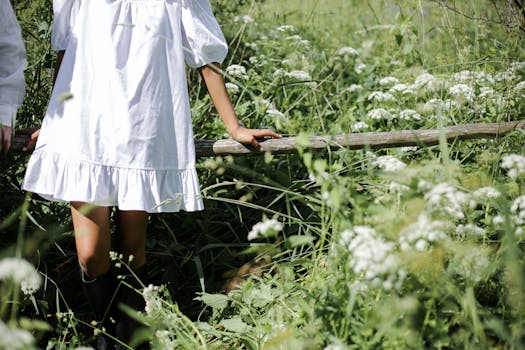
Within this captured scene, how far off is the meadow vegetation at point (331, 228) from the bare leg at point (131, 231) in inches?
8.4

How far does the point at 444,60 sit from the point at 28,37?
2204 millimetres

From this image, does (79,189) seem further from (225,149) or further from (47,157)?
(225,149)

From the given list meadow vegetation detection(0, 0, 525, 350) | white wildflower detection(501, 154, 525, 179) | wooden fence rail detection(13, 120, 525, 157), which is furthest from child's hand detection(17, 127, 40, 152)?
white wildflower detection(501, 154, 525, 179)

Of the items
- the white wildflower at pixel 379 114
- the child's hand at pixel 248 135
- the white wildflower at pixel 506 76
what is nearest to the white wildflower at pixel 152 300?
the child's hand at pixel 248 135

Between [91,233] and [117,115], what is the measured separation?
1.29 feet

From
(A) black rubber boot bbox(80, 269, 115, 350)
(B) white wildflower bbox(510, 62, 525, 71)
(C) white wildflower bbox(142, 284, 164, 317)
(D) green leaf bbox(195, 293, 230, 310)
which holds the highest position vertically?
(B) white wildflower bbox(510, 62, 525, 71)

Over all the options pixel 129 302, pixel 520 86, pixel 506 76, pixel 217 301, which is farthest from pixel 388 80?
pixel 129 302

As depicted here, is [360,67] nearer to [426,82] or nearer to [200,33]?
[426,82]

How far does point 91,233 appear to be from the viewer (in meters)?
2.08

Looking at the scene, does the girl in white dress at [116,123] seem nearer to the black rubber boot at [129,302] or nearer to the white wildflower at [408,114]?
the black rubber boot at [129,302]

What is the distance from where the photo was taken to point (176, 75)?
2.20m

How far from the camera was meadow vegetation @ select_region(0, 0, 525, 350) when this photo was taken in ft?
4.85

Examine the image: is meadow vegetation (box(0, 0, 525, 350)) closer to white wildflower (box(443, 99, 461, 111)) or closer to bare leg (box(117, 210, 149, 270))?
white wildflower (box(443, 99, 461, 111))

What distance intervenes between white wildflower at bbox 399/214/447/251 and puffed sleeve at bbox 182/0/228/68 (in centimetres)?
108
